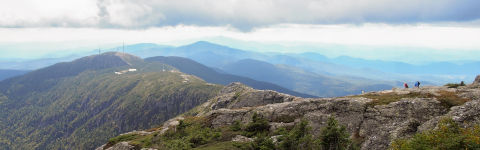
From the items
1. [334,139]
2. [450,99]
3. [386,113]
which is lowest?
[334,139]

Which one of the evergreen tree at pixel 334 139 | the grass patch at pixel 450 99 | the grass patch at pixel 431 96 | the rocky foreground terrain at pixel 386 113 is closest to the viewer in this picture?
the evergreen tree at pixel 334 139

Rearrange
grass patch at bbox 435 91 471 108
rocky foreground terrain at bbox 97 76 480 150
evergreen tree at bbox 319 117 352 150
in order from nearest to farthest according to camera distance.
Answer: evergreen tree at bbox 319 117 352 150
rocky foreground terrain at bbox 97 76 480 150
grass patch at bbox 435 91 471 108

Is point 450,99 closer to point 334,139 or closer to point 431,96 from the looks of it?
point 431,96

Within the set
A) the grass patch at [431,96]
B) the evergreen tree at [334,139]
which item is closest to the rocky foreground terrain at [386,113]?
the grass patch at [431,96]

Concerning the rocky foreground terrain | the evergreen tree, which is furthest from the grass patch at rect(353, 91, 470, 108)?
the evergreen tree

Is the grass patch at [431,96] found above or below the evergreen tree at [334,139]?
above

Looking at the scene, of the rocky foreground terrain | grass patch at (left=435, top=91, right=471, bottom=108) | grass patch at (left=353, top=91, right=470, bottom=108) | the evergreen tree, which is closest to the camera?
the evergreen tree

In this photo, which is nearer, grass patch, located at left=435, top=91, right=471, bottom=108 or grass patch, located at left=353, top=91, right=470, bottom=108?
grass patch, located at left=435, top=91, right=471, bottom=108

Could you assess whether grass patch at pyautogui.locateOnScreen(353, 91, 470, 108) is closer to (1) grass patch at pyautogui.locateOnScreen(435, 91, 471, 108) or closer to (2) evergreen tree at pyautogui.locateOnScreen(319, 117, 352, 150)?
(1) grass patch at pyautogui.locateOnScreen(435, 91, 471, 108)

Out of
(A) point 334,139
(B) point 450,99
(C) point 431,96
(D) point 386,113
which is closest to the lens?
(A) point 334,139

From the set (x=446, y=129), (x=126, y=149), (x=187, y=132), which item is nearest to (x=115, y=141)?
(x=126, y=149)

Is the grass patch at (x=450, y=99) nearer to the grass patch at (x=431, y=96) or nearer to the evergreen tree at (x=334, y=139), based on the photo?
the grass patch at (x=431, y=96)

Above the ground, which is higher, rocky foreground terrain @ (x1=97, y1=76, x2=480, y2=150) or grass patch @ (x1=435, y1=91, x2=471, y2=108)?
grass patch @ (x1=435, y1=91, x2=471, y2=108)

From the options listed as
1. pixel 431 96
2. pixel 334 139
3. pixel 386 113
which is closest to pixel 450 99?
pixel 431 96
